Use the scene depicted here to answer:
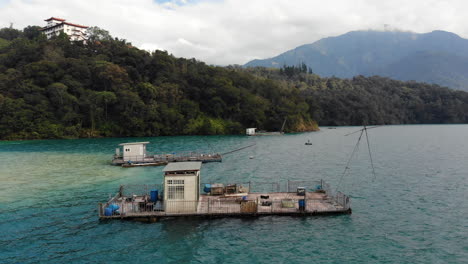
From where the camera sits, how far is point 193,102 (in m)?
126

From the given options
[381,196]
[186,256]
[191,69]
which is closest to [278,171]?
[381,196]

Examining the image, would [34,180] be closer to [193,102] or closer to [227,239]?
[227,239]

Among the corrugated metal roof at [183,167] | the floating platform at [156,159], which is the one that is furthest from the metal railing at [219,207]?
the floating platform at [156,159]

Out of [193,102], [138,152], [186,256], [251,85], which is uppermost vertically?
[251,85]

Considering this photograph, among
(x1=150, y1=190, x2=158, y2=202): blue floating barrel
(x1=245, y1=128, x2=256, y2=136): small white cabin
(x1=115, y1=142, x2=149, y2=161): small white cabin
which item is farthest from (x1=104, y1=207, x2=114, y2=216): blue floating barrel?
(x1=245, y1=128, x2=256, y2=136): small white cabin

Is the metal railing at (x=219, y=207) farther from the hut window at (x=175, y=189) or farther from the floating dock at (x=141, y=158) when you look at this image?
the floating dock at (x=141, y=158)

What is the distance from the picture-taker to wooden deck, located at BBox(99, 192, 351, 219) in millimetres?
26062

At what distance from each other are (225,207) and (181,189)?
4.22 metres

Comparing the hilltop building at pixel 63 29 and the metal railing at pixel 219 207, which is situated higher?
the hilltop building at pixel 63 29

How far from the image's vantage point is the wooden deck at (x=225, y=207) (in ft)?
85.5

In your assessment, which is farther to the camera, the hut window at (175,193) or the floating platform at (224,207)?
the hut window at (175,193)

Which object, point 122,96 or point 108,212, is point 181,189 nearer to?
point 108,212

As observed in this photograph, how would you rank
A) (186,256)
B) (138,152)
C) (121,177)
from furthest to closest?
(138,152)
(121,177)
(186,256)

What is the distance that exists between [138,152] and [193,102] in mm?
71590
